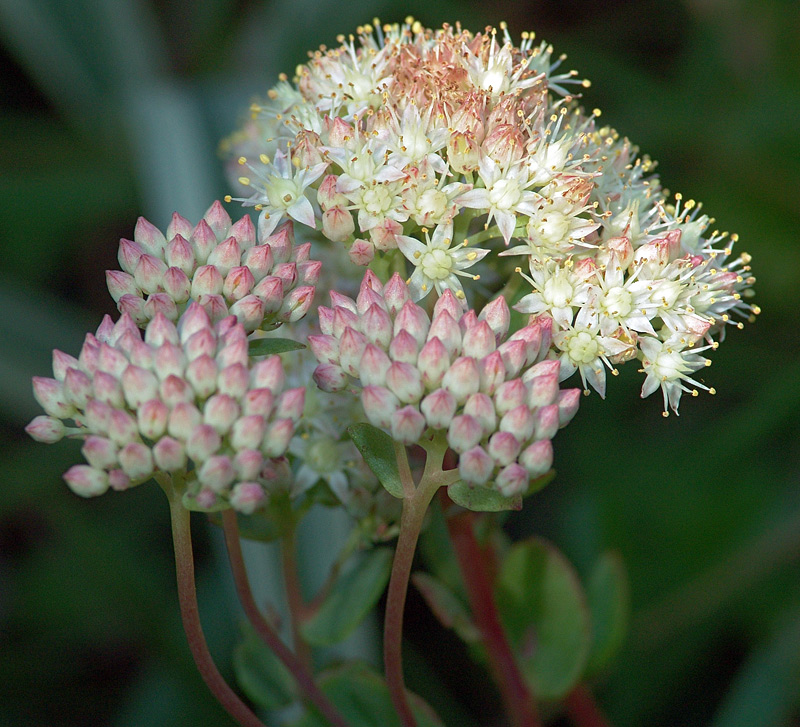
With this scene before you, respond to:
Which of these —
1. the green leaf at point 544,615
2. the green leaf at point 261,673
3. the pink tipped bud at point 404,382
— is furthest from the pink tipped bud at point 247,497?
the green leaf at point 544,615

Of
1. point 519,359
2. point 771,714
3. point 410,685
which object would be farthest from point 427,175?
point 771,714

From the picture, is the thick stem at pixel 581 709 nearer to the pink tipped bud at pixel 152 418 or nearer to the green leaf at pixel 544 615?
the green leaf at pixel 544 615

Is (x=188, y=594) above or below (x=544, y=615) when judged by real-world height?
above

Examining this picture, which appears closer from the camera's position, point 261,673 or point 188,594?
point 188,594

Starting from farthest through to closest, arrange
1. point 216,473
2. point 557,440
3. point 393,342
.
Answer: point 557,440 < point 393,342 < point 216,473

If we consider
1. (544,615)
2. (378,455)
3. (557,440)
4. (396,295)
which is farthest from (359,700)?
(557,440)

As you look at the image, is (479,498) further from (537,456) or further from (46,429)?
(46,429)

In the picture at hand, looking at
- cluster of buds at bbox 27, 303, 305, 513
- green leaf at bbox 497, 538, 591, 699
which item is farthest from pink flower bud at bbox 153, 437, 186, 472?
green leaf at bbox 497, 538, 591, 699
